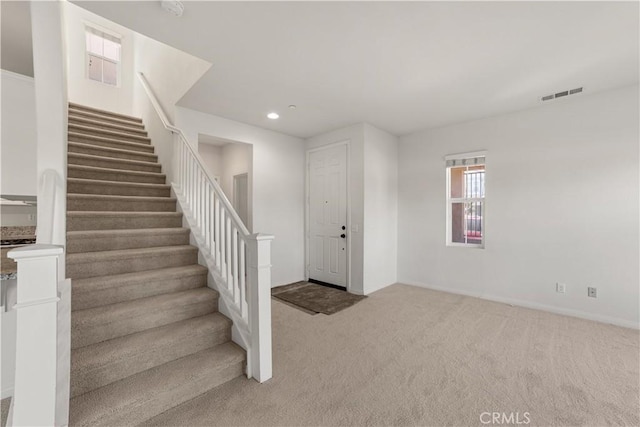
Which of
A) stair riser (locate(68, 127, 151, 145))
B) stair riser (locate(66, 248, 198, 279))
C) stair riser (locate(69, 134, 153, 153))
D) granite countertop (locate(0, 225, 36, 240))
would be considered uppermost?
stair riser (locate(68, 127, 151, 145))

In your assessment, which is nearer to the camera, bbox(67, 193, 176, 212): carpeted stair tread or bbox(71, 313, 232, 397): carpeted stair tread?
bbox(71, 313, 232, 397): carpeted stair tread

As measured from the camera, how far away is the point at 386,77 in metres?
2.75

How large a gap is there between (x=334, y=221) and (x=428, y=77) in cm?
245

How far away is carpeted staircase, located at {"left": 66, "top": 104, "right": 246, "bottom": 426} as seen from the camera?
161cm

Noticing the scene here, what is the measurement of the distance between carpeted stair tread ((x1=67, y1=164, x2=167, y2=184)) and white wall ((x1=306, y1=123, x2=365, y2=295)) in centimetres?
267

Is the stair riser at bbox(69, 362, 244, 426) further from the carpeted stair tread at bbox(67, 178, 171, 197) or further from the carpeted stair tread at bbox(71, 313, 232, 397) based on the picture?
the carpeted stair tread at bbox(67, 178, 171, 197)

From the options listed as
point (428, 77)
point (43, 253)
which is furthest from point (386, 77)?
point (43, 253)

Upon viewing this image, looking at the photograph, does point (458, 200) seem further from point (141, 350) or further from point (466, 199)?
point (141, 350)

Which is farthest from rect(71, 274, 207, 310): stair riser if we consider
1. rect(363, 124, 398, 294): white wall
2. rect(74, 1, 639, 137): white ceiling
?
rect(363, 124, 398, 294): white wall

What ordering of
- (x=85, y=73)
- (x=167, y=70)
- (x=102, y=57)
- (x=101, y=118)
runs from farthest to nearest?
1. (x=102, y=57)
2. (x=85, y=73)
3. (x=101, y=118)
4. (x=167, y=70)

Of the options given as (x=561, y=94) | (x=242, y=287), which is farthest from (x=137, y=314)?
(x=561, y=94)

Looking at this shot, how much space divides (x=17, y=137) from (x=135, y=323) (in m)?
1.93

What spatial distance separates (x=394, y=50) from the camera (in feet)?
7.50

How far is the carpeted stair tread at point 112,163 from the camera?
3232 mm
